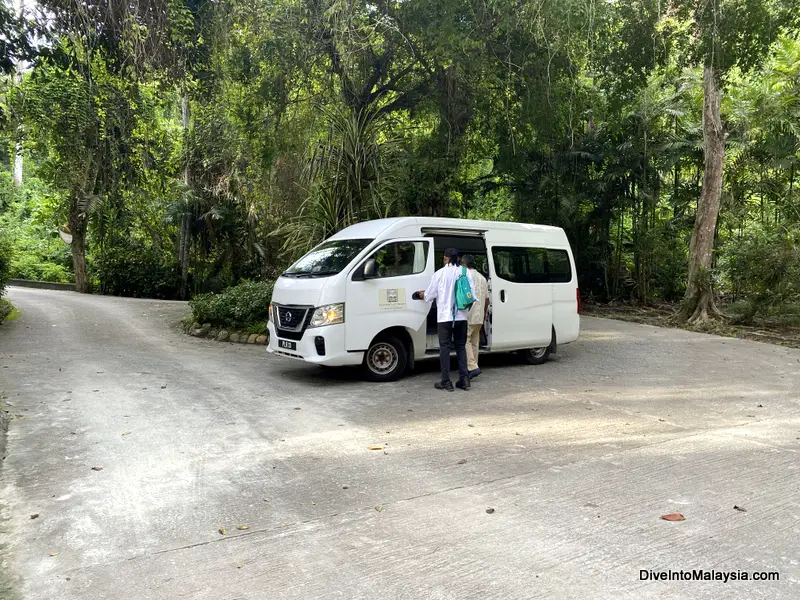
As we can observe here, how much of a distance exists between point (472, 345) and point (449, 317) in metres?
0.90

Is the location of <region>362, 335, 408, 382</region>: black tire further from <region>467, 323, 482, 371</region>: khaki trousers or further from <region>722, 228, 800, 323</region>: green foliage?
<region>722, 228, 800, 323</region>: green foliage

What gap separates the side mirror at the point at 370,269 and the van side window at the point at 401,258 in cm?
8

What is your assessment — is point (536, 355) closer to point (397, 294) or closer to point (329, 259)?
point (397, 294)

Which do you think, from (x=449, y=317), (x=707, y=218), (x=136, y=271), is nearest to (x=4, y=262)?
(x=136, y=271)

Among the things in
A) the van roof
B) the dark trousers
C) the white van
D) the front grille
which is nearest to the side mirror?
the white van

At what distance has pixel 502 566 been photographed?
11.4 feet

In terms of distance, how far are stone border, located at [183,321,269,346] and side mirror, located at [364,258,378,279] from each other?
4.35 meters

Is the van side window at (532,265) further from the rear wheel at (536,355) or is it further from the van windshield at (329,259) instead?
the van windshield at (329,259)

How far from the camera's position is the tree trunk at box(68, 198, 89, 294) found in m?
25.8

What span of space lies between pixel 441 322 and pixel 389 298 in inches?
31.2

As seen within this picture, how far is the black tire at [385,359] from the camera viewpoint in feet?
27.8

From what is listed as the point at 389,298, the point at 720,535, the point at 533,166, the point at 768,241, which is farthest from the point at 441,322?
the point at 533,166

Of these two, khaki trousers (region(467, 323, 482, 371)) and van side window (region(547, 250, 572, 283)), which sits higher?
van side window (region(547, 250, 572, 283))

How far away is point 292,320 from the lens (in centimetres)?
842
